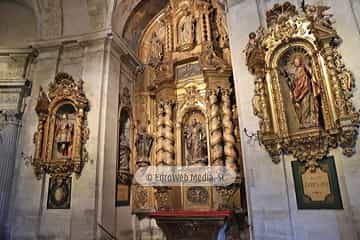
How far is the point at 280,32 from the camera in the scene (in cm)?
459

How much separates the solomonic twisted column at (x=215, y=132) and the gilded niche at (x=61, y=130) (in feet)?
9.66

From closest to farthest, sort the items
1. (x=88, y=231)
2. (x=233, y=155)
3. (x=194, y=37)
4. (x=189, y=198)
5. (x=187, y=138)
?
(x=88, y=231) → (x=233, y=155) → (x=189, y=198) → (x=187, y=138) → (x=194, y=37)

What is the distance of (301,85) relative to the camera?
4.37 meters

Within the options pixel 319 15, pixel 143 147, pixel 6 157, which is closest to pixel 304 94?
pixel 319 15

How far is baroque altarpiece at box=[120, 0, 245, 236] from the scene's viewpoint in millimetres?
6234

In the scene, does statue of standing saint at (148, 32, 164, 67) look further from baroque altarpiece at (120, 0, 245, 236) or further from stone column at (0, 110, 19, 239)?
stone column at (0, 110, 19, 239)

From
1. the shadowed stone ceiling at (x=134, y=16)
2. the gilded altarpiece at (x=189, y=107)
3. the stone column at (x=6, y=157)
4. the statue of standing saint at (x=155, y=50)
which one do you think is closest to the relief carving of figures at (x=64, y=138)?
the stone column at (x=6, y=157)

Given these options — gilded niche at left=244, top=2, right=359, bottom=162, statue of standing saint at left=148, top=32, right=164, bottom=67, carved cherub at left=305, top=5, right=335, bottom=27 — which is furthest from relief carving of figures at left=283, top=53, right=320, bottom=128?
statue of standing saint at left=148, top=32, right=164, bottom=67

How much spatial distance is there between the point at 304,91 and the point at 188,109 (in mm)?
3290

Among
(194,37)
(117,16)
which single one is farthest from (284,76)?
(117,16)

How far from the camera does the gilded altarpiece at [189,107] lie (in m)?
6.23

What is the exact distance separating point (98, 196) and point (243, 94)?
12.3 feet

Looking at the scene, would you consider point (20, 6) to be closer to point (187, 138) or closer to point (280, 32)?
point (187, 138)

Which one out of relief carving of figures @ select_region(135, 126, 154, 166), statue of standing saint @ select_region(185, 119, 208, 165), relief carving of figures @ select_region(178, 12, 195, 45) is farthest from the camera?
relief carving of figures @ select_region(178, 12, 195, 45)
